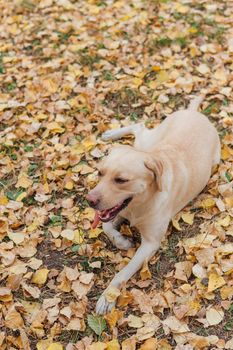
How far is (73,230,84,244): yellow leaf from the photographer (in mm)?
4604

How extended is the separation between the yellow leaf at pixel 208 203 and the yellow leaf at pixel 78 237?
1177 millimetres

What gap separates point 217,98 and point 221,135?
608 millimetres

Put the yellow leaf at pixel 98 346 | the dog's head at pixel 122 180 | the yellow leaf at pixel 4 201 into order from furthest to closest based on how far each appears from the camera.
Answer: the yellow leaf at pixel 4 201, the dog's head at pixel 122 180, the yellow leaf at pixel 98 346

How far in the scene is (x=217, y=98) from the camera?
5.93 metres

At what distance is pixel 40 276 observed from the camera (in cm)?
431

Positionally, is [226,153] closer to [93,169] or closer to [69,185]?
[93,169]

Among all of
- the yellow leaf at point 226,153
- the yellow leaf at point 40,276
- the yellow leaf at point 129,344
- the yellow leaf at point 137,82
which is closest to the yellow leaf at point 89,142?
the yellow leaf at point 137,82

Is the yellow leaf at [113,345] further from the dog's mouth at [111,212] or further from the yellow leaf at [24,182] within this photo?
the yellow leaf at [24,182]

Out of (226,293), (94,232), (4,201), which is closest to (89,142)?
(4,201)

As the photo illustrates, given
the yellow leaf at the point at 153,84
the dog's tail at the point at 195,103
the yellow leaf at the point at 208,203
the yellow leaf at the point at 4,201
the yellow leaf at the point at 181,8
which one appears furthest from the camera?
the yellow leaf at the point at 181,8

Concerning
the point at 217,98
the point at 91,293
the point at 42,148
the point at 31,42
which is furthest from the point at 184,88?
the point at 91,293

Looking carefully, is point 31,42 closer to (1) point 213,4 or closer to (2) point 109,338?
(1) point 213,4

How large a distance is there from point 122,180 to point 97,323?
112 centimetres

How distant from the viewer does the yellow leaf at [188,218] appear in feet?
15.4
